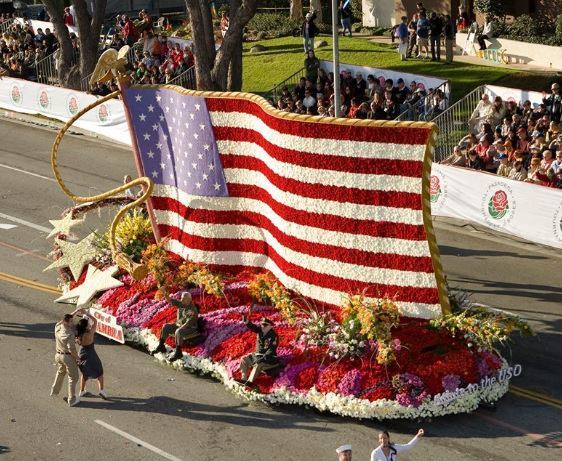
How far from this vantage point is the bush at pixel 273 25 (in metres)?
51.0

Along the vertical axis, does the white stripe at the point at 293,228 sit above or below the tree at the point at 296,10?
below

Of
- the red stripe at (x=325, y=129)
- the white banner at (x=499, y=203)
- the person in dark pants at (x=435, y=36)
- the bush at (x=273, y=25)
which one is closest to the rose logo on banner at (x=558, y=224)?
the white banner at (x=499, y=203)

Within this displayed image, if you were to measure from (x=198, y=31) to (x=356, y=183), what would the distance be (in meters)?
20.2

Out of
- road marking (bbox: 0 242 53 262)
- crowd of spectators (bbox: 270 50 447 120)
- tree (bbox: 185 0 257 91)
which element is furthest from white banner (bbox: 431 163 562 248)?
tree (bbox: 185 0 257 91)

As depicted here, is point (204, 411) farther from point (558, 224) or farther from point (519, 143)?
point (519, 143)

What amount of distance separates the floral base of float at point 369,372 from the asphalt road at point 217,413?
0.28m

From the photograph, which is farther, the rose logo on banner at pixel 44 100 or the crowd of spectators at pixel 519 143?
the rose logo on banner at pixel 44 100

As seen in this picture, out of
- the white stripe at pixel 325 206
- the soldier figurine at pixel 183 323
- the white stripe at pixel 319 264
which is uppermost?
the white stripe at pixel 325 206

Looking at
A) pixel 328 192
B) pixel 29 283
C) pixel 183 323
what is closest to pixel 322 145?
pixel 328 192

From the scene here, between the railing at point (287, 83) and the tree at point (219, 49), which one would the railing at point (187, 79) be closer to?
the tree at point (219, 49)

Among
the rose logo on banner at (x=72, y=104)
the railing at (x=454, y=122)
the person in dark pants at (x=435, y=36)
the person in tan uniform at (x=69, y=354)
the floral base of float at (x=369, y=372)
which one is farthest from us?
the person in dark pants at (x=435, y=36)

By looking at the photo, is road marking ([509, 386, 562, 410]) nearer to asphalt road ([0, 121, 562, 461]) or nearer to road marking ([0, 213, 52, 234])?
asphalt road ([0, 121, 562, 461])

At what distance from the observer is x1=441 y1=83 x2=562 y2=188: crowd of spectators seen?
27891 mm

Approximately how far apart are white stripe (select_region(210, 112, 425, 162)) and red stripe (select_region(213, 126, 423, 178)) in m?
0.06
